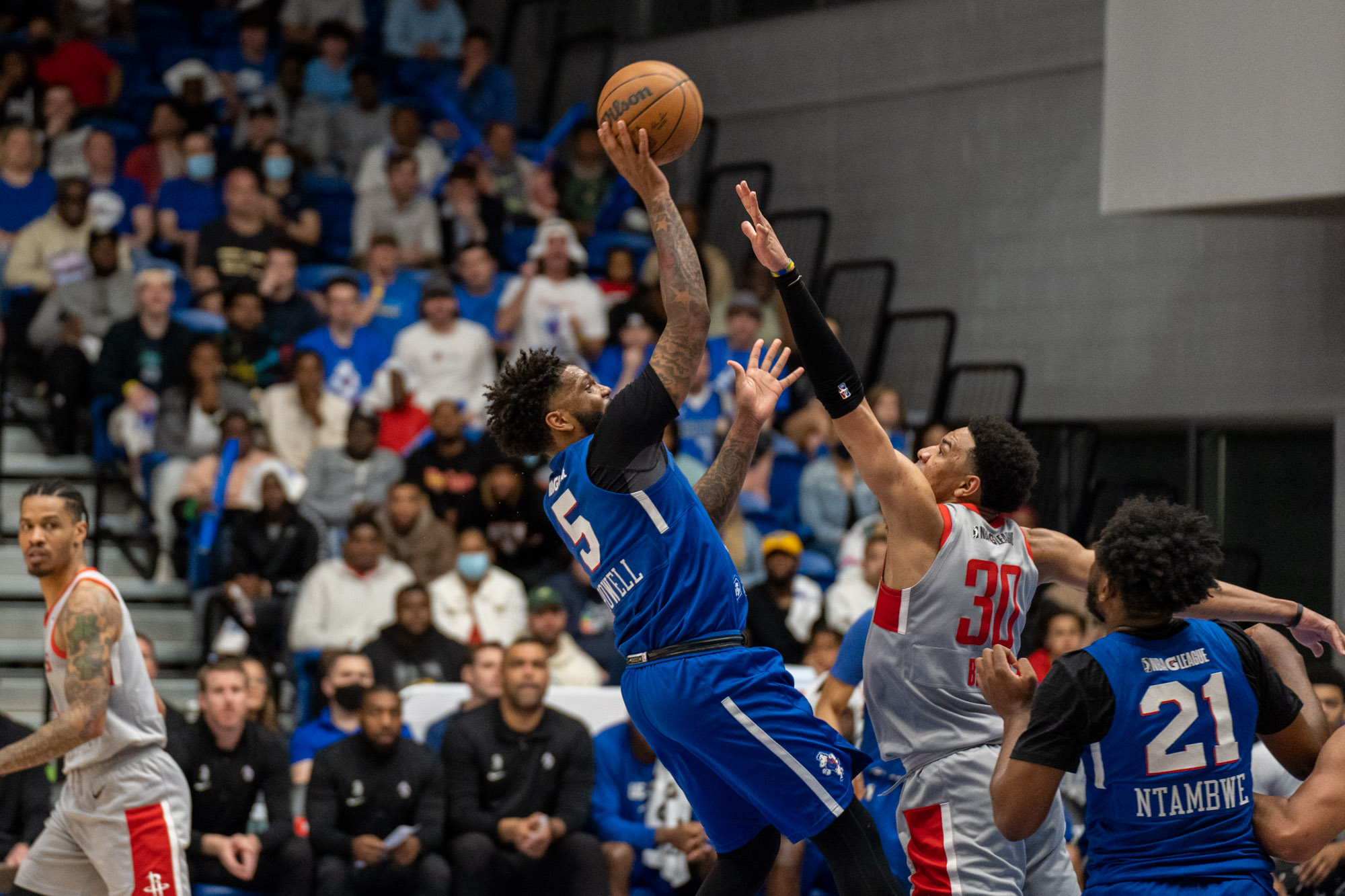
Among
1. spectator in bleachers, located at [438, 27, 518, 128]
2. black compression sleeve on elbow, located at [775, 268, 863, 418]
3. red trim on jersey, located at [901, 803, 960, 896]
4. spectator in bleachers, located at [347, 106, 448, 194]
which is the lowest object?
red trim on jersey, located at [901, 803, 960, 896]

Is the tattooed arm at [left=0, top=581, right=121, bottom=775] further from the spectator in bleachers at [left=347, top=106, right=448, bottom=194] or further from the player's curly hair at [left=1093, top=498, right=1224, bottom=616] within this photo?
the spectator in bleachers at [left=347, top=106, right=448, bottom=194]

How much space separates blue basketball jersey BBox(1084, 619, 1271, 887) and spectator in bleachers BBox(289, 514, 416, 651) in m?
6.18

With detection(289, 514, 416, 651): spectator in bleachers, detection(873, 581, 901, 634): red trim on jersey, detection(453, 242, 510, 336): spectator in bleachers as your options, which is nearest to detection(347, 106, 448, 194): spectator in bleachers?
detection(453, 242, 510, 336): spectator in bleachers

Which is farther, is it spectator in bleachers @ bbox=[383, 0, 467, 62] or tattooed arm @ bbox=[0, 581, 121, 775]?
spectator in bleachers @ bbox=[383, 0, 467, 62]

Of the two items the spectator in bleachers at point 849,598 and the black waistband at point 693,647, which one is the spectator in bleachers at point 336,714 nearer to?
the spectator in bleachers at point 849,598

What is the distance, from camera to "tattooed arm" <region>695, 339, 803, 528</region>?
4.55 meters

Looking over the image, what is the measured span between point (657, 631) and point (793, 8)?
36.8ft

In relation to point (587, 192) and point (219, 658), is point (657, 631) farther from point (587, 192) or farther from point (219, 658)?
point (587, 192)

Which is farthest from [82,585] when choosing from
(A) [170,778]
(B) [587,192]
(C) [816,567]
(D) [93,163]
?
(B) [587,192]

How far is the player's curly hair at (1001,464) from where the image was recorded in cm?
424

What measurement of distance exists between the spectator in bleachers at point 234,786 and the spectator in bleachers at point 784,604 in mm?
3068

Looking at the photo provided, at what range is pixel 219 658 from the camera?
24.9 ft

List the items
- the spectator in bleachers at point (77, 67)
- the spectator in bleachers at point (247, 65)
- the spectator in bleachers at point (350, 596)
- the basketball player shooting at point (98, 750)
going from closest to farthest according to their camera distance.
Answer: the basketball player shooting at point (98, 750) → the spectator in bleachers at point (350, 596) → the spectator in bleachers at point (77, 67) → the spectator in bleachers at point (247, 65)

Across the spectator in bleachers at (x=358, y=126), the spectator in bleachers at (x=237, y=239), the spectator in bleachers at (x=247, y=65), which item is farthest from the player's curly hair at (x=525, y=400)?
the spectator in bleachers at (x=247, y=65)
